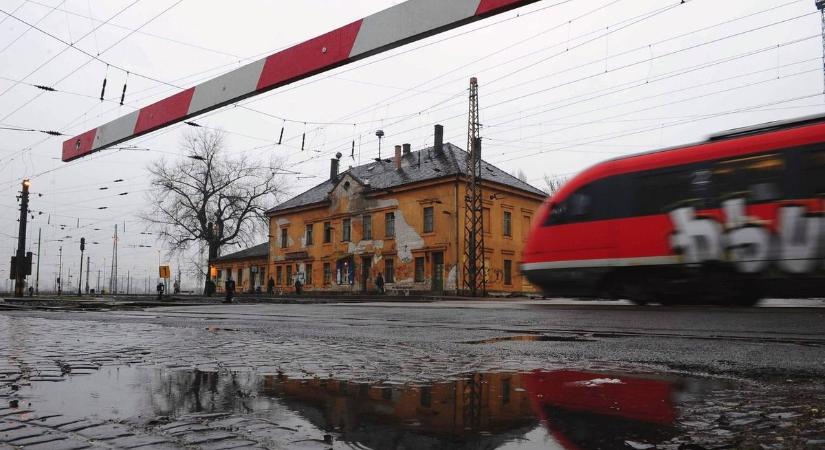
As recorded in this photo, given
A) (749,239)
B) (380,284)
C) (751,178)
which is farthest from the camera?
(380,284)

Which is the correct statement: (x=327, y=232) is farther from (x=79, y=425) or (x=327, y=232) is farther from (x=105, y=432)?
(x=105, y=432)

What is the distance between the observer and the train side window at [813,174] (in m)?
10.3

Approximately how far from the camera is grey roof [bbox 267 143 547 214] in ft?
138

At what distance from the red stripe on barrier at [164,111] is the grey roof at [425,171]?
988 inches

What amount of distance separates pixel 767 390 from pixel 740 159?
9436mm

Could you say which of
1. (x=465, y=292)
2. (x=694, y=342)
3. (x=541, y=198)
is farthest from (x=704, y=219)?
(x=541, y=198)

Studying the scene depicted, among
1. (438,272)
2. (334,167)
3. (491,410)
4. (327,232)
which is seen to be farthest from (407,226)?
(491,410)

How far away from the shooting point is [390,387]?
10.2ft

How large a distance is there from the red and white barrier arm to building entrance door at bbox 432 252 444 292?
82.0ft

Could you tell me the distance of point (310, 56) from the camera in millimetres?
12336

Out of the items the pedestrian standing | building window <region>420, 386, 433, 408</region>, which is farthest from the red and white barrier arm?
the pedestrian standing

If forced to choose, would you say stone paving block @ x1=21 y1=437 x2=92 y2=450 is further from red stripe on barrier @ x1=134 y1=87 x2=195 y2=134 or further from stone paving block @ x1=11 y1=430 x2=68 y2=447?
red stripe on barrier @ x1=134 y1=87 x2=195 y2=134

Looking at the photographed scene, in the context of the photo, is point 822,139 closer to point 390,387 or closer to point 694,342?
point 694,342

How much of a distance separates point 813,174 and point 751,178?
0.95m
